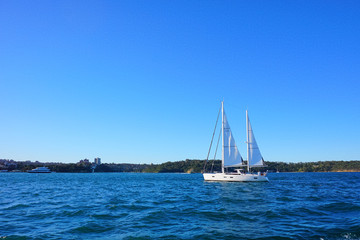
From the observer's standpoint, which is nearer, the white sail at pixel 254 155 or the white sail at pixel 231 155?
the white sail at pixel 231 155

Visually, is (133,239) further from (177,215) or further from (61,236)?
(177,215)

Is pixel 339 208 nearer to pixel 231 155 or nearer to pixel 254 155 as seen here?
pixel 231 155

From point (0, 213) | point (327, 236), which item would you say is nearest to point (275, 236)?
point (327, 236)

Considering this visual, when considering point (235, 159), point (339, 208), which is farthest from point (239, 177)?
point (339, 208)

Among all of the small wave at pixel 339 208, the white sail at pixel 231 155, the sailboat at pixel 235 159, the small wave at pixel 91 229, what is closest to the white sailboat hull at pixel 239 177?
the sailboat at pixel 235 159

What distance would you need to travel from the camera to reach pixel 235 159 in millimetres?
68688

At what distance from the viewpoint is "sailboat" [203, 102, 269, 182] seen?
66344 mm

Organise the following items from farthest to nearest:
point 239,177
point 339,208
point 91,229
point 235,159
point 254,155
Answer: point 254,155
point 235,159
point 239,177
point 339,208
point 91,229

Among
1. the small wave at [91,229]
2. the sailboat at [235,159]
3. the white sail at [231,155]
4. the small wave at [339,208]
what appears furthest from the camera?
the white sail at [231,155]

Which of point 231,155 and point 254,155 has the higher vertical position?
point 254,155

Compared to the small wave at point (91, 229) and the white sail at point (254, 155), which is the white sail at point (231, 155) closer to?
the white sail at point (254, 155)

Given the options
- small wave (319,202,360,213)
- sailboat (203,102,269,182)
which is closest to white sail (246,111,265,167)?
sailboat (203,102,269,182)

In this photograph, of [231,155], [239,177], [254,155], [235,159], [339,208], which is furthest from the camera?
[254,155]

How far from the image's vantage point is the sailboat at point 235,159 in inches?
2612
